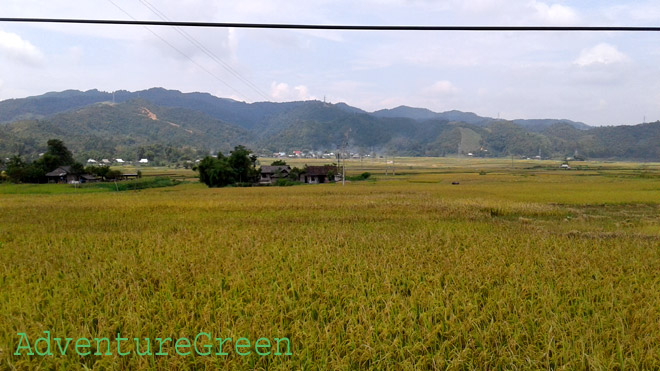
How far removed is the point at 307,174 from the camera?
5772 cm

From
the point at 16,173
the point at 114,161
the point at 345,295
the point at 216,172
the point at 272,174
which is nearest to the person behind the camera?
the point at 345,295

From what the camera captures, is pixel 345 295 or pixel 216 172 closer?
pixel 345 295

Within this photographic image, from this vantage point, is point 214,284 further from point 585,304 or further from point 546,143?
point 546,143

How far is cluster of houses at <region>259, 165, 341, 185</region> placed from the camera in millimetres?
57213

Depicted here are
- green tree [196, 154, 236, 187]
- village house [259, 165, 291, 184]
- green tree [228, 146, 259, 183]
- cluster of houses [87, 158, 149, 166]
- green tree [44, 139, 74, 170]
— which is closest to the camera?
green tree [196, 154, 236, 187]

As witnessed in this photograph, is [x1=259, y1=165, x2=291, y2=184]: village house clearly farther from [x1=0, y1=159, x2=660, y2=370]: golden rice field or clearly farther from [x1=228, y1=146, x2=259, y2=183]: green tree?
[x1=0, y1=159, x2=660, y2=370]: golden rice field

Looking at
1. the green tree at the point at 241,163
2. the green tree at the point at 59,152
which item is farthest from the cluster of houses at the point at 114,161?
the green tree at the point at 241,163

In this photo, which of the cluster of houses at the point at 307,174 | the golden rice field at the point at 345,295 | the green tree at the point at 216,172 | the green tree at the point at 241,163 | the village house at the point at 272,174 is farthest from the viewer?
the village house at the point at 272,174

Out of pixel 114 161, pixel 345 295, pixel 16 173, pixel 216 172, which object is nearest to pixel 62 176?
pixel 16 173

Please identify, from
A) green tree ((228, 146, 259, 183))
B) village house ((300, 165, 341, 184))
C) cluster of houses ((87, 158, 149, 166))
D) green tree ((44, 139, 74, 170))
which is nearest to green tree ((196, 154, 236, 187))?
green tree ((228, 146, 259, 183))

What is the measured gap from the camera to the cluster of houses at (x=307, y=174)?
188 feet

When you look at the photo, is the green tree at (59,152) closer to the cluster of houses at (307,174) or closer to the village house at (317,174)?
the cluster of houses at (307,174)

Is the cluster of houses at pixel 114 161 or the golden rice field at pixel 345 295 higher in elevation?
the cluster of houses at pixel 114 161

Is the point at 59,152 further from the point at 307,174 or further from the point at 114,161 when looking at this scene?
the point at 114,161
